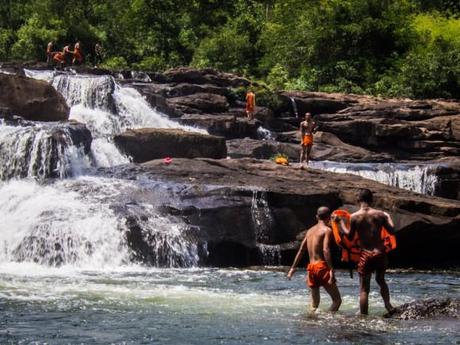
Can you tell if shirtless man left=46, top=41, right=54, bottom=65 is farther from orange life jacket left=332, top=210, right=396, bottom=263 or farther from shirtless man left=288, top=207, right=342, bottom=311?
orange life jacket left=332, top=210, right=396, bottom=263

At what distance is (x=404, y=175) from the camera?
26.4 meters

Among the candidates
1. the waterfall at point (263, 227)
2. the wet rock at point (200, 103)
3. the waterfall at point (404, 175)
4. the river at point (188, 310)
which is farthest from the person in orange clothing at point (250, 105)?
the river at point (188, 310)

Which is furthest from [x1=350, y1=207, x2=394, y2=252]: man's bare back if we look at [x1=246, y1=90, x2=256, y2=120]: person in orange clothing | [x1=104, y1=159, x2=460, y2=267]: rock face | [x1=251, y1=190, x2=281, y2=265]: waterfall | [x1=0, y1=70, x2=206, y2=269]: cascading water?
[x1=246, y1=90, x2=256, y2=120]: person in orange clothing

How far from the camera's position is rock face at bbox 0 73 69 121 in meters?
26.2

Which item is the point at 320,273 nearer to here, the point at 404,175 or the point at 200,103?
the point at 404,175

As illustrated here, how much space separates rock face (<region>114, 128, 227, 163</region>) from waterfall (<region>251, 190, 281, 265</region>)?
214 inches

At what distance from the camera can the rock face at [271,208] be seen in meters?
19.3

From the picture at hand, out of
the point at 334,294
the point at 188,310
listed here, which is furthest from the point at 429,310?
the point at 188,310

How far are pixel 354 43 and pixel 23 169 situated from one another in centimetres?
2437

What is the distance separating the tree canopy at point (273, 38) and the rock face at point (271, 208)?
60.8 ft

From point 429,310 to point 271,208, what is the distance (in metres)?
8.67

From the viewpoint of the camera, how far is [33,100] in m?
26.5

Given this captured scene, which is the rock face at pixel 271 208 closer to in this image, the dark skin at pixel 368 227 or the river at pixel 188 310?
the river at pixel 188 310

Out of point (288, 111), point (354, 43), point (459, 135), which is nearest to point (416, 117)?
point (459, 135)
